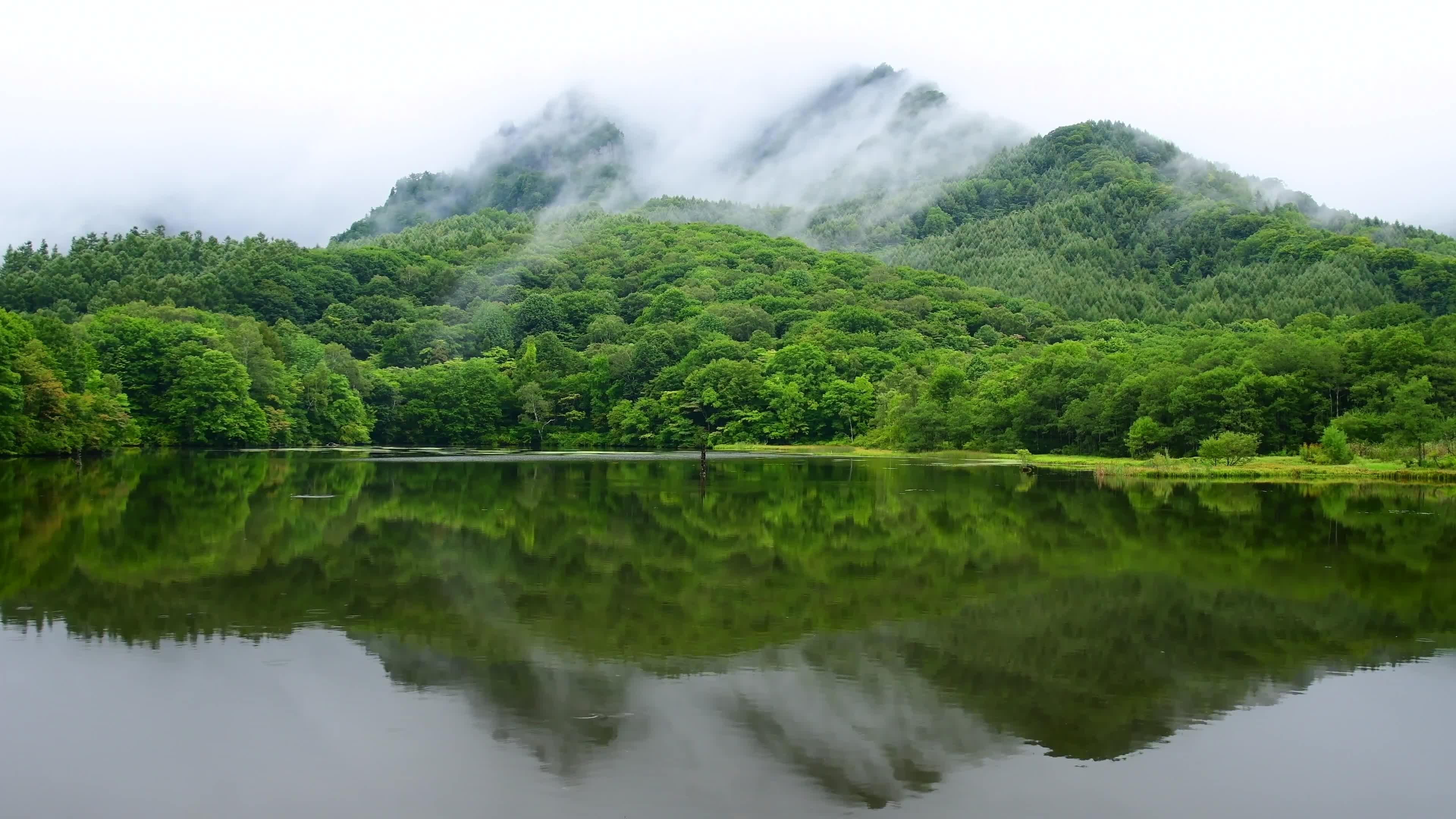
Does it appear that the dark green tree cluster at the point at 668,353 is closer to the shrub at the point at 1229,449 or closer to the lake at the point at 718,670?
the shrub at the point at 1229,449

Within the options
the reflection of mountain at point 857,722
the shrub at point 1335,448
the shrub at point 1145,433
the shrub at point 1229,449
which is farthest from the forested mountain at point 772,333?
the reflection of mountain at point 857,722

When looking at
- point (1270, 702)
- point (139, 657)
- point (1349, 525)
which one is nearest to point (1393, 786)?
point (1270, 702)

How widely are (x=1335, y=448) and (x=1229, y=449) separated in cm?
469

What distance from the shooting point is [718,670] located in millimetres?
12375

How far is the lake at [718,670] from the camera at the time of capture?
8984 millimetres

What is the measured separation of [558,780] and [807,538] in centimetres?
1595

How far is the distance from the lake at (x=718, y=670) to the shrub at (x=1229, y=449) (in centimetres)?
2568

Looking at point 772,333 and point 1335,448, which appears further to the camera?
point 772,333

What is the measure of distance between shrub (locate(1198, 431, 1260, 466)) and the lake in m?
25.7

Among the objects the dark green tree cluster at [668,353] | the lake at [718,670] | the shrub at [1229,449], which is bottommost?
the lake at [718,670]

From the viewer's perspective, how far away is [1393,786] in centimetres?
934

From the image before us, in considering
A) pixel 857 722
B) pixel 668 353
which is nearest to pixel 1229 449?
pixel 857 722

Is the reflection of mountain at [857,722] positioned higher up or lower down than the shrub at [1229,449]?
lower down

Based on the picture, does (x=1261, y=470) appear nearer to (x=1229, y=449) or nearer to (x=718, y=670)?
(x=1229, y=449)
